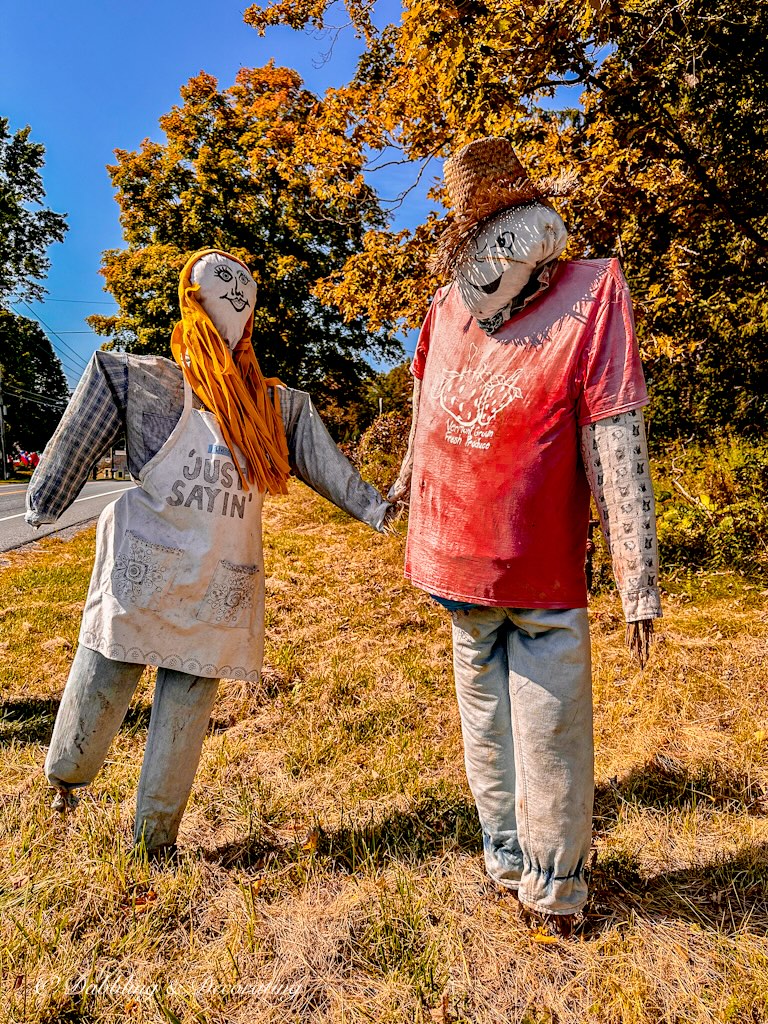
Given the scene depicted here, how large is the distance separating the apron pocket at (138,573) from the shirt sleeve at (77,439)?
14.7 inches

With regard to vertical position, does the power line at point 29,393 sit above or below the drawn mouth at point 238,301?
above

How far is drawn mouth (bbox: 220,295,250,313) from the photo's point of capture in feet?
8.37

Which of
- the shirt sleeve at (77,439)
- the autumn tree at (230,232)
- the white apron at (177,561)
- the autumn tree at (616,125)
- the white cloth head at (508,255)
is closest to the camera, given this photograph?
the white cloth head at (508,255)

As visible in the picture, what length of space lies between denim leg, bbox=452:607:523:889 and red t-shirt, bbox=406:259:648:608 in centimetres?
19

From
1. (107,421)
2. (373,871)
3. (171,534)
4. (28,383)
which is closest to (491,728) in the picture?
(373,871)

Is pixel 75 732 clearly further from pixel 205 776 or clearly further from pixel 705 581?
pixel 705 581

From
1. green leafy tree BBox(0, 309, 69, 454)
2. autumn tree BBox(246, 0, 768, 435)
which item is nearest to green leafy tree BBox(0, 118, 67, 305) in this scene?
green leafy tree BBox(0, 309, 69, 454)

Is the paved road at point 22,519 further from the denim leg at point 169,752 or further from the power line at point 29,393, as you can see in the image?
the power line at point 29,393

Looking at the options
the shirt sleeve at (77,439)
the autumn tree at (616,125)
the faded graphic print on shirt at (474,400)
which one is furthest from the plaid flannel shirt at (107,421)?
the autumn tree at (616,125)

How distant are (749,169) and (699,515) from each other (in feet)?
10.1

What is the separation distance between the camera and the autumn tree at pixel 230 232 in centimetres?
1844

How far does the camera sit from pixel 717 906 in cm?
236

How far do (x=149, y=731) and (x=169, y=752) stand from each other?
10 cm

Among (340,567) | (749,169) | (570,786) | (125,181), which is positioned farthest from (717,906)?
(125,181)
